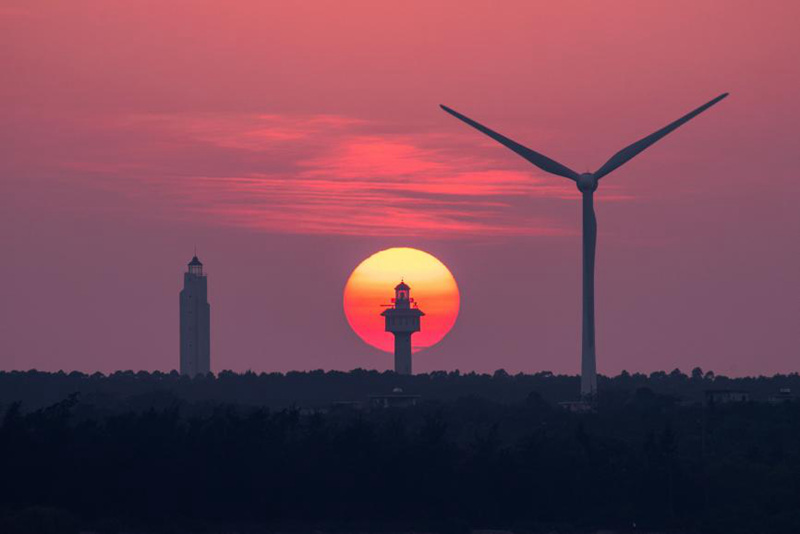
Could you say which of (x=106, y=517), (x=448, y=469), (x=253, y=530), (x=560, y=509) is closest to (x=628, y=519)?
(x=560, y=509)

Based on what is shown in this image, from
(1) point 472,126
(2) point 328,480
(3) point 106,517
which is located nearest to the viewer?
(3) point 106,517

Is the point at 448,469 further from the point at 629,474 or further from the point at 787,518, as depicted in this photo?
the point at 787,518

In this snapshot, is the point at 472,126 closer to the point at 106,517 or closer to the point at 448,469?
the point at 448,469

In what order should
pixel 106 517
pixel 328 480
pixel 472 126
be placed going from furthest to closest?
pixel 472 126 < pixel 328 480 < pixel 106 517

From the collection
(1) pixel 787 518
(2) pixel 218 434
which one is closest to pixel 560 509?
(1) pixel 787 518

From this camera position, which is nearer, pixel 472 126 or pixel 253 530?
pixel 253 530

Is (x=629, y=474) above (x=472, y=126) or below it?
below

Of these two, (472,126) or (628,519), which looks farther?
(472,126)

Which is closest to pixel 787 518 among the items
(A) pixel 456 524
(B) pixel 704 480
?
(B) pixel 704 480
